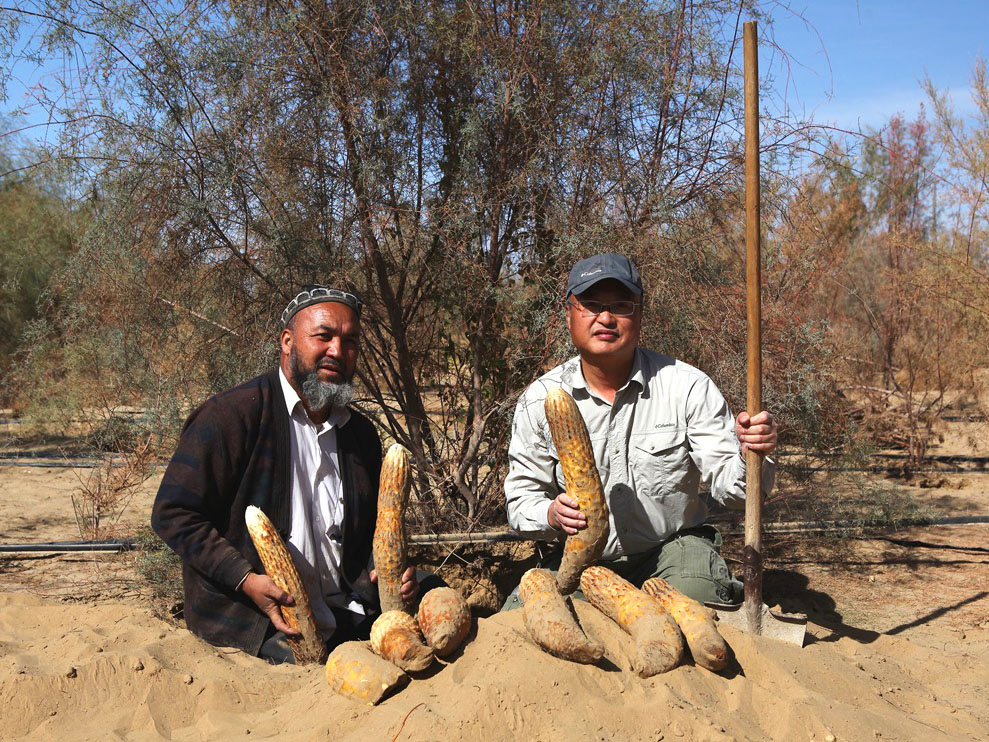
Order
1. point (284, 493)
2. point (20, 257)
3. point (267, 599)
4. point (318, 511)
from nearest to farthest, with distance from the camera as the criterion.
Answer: point (267, 599), point (284, 493), point (318, 511), point (20, 257)

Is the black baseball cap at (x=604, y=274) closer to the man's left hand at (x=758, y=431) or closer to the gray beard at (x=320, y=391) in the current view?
the man's left hand at (x=758, y=431)

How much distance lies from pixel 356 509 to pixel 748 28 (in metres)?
2.67

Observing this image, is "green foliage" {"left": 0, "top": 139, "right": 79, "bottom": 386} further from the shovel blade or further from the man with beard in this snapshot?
the shovel blade

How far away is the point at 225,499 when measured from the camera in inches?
141

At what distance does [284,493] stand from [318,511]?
197 millimetres

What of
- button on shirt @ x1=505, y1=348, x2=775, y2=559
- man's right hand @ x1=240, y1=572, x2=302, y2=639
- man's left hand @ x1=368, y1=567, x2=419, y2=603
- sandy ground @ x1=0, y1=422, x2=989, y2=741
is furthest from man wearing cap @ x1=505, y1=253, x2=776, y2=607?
man's right hand @ x1=240, y1=572, x2=302, y2=639

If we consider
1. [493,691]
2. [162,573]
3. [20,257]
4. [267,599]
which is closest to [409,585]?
[267,599]

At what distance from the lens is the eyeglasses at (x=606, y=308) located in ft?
11.5

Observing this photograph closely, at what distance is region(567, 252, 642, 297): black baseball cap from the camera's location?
11.3ft

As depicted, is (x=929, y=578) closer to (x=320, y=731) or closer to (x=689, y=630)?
(x=689, y=630)

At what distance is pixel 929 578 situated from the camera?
5.50m

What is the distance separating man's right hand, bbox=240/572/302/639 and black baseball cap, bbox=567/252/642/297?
1.72 meters

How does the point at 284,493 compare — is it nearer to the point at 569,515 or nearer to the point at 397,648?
the point at 397,648

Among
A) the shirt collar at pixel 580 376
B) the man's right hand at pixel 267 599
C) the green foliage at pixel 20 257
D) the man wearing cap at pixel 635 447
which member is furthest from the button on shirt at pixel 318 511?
the green foliage at pixel 20 257
